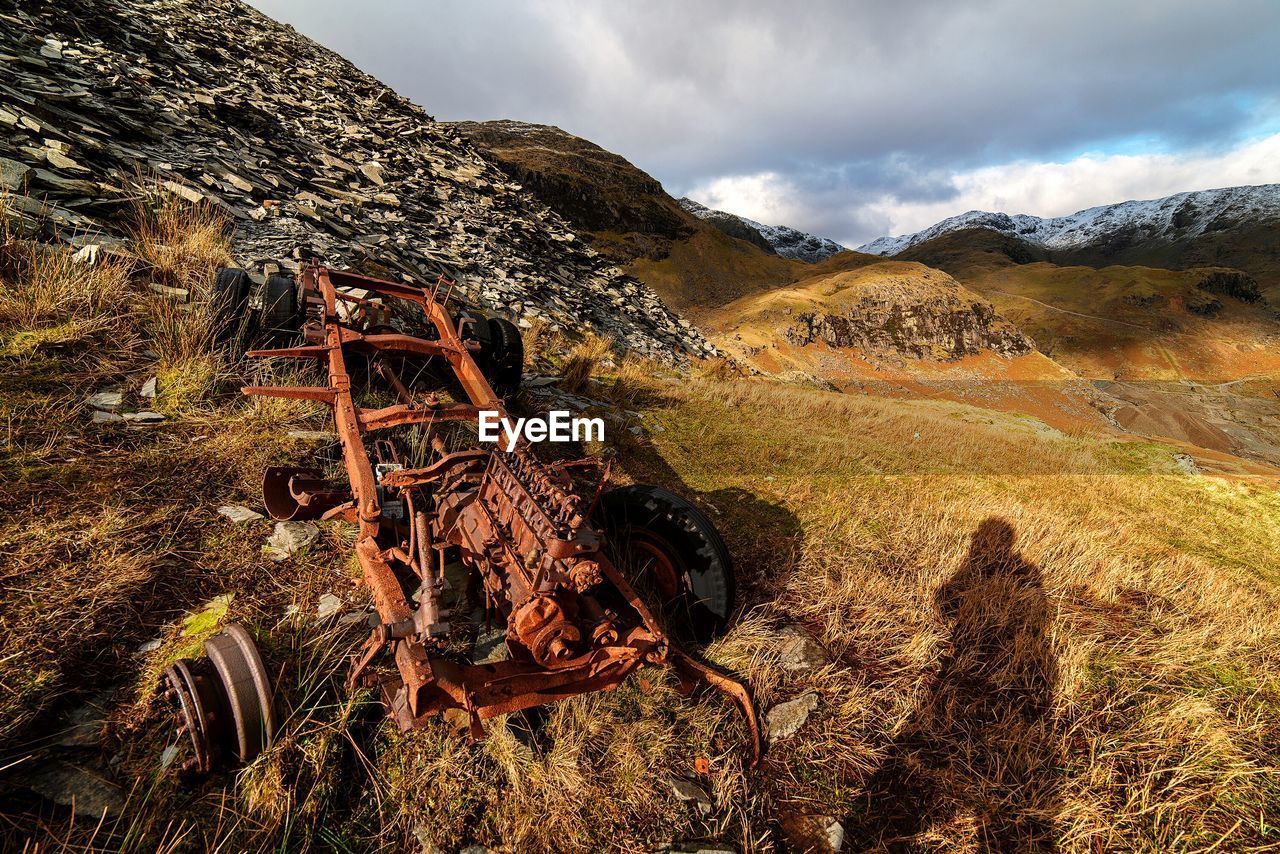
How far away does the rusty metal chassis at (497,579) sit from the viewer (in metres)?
2.01

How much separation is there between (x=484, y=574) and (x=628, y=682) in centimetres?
111

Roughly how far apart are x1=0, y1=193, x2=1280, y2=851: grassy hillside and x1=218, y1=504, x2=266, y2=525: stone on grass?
0.05 m

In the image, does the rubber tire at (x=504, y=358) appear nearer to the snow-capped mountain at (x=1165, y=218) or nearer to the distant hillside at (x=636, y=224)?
the distant hillside at (x=636, y=224)

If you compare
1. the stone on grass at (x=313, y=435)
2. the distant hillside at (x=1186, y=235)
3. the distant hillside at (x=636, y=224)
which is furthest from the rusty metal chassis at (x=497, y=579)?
the distant hillside at (x=1186, y=235)

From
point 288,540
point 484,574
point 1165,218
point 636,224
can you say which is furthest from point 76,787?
point 1165,218

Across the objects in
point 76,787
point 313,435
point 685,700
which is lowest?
point 685,700

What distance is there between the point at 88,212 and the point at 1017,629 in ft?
32.8

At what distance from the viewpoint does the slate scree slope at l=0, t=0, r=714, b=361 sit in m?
6.30

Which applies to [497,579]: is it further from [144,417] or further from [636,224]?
[636,224]

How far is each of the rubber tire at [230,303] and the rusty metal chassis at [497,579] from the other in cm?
218

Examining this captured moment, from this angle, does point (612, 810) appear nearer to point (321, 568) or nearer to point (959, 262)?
point (321, 568)

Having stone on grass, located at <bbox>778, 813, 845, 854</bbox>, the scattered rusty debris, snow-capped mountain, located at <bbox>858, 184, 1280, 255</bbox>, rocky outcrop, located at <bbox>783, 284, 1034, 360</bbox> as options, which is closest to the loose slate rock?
the scattered rusty debris

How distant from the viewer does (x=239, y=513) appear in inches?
125

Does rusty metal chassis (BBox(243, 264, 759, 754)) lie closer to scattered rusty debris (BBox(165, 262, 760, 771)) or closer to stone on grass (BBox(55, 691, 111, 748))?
scattered rusty debris (BBox(165, 262, 760, 771))
